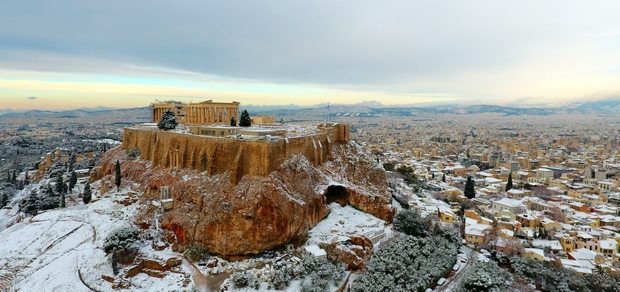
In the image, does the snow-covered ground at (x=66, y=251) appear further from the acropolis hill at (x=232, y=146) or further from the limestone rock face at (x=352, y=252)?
the limestone rock face at (x=352, y=252)

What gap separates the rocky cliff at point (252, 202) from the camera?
31797mm

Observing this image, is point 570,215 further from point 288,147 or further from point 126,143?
point 126,143

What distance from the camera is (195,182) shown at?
36.8m

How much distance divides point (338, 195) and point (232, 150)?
12.5 metres

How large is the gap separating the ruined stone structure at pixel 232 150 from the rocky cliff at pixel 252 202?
31.9 inches

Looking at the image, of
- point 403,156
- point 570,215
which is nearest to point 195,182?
point 570,215

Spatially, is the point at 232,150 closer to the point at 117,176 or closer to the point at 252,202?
the point at 252,202

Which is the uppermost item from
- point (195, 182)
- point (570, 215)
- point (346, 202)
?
point (195, 182)

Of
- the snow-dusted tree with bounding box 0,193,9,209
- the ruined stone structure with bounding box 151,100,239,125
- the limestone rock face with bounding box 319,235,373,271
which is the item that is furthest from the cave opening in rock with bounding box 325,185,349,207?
the snow-dusted tree with bounding box 0,193,9,209

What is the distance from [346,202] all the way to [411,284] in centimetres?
1295

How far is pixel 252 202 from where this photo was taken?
32.3 metres

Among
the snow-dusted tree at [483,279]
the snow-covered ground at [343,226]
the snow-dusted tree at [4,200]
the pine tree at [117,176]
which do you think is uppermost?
the pine tree at [117,176]

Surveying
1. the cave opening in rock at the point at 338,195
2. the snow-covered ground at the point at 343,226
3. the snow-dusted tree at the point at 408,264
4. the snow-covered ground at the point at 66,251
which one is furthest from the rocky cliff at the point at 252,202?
the snow-dusted tree at the point at 408,264

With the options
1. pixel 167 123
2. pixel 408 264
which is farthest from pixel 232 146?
pixel 408 264
